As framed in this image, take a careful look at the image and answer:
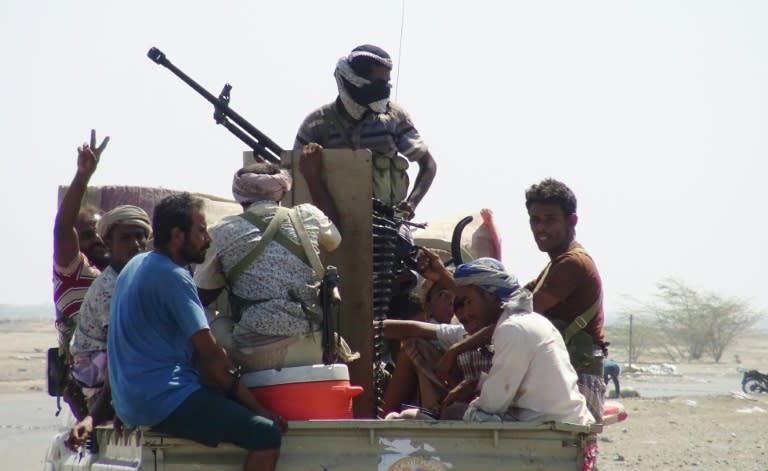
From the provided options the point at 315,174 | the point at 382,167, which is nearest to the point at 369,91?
the point at 382,167

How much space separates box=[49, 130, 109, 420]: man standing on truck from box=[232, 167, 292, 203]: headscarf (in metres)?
1.26

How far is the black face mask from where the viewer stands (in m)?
7.36

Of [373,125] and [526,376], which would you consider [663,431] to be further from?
[526,376]

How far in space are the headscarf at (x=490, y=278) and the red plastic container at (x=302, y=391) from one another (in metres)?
0.65

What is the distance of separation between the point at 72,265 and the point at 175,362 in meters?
1.91

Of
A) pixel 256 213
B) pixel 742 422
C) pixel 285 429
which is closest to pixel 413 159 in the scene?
pixel 256 213

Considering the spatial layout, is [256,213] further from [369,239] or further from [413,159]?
[413,159]

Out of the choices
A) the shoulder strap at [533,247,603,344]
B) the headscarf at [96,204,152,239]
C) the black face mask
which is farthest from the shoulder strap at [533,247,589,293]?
the headscarf at [96,204,152,239]

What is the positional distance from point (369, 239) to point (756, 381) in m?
22.8

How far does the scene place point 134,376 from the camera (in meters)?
5.17

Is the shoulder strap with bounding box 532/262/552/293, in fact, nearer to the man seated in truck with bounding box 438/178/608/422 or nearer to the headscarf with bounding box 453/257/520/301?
the man seated in truck with bounding box 438/178/608/422

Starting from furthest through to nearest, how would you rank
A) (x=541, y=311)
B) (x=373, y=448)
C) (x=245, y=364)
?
1. (x=541, y=311)
2. (x=245, y=364)
3. (x=373, y=448)

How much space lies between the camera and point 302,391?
213 inches

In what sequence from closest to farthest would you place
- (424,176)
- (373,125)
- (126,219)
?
(126,219), (373,125), (424,176)
